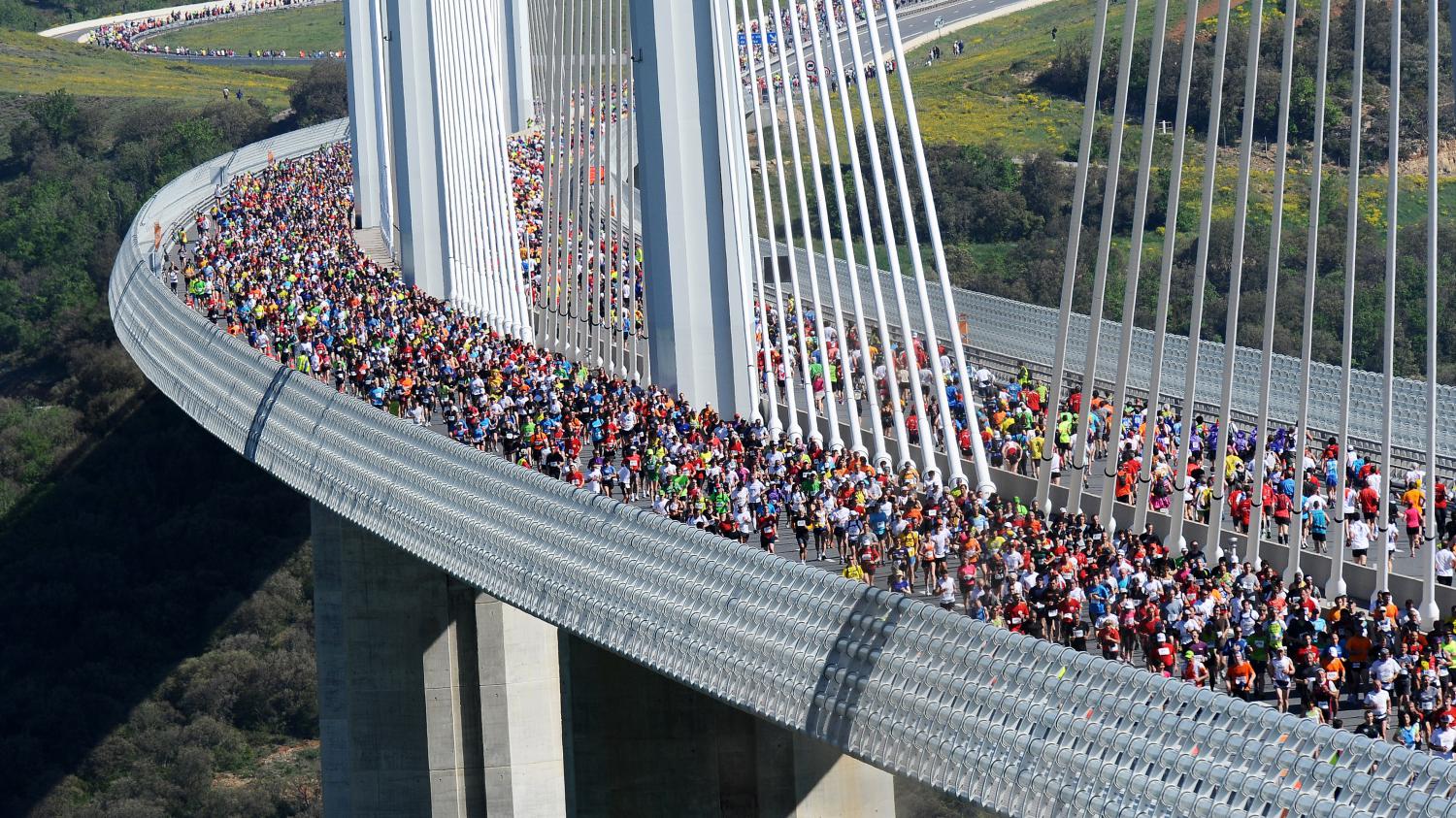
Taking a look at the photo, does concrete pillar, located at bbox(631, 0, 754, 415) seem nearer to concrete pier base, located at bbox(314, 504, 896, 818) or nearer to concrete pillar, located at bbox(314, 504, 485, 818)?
concrete pier base, located at bbox(314, 504, 896, 818)

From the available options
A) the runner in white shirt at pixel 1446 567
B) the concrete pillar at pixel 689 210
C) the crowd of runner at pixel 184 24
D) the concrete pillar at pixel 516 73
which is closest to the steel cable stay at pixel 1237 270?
the runner in white shirt at pixel 1446 567

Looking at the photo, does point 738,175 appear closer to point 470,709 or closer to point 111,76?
point 470,709

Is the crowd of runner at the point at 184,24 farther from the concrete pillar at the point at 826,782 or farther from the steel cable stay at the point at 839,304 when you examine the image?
the concrete pillar at the point at 826,782

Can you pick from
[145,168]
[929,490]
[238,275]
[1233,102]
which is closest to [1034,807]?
[929,490]

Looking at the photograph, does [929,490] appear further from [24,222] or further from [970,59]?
[24,222]

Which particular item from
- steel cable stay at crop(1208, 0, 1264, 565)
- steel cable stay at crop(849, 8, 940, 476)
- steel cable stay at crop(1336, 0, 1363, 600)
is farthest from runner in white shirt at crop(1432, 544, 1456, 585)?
steel cable stay at crop(849, 8, 940, 476)

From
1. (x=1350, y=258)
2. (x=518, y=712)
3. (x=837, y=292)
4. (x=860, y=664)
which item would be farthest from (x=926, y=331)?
(x=518, y=712)
